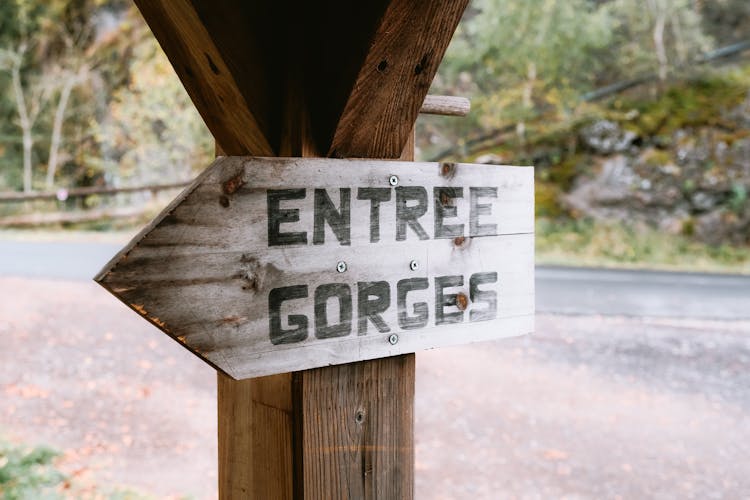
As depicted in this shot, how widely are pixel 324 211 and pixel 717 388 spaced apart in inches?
247

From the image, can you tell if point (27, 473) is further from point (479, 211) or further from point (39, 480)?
point (479, 211)

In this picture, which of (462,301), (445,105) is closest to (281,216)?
(462,301)

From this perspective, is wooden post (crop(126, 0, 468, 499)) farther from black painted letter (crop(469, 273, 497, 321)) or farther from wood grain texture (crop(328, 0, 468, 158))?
black painted letter (crop(469, 273, 497, 321))

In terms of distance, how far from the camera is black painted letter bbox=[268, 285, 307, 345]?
115 centimetres

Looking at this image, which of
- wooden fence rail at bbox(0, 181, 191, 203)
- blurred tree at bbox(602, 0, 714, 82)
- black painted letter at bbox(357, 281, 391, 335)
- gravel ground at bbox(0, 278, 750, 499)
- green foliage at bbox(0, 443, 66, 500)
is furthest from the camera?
wooden fence rail at bbox(0, 181, 191, 203)

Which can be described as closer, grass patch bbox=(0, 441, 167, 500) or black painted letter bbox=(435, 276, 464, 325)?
black painted letter bbox=(435, 276, 464, 325)

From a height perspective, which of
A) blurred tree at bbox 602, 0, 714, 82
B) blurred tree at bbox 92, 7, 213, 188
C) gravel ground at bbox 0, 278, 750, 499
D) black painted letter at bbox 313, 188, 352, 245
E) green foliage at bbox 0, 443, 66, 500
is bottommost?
gravel ground at bbox 0, 278, 750, 499

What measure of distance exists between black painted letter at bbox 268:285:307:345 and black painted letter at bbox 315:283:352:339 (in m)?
0.03

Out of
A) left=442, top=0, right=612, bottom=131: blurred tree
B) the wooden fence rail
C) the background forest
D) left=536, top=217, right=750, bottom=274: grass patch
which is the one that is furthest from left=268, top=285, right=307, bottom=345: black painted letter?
the wooden fence rail

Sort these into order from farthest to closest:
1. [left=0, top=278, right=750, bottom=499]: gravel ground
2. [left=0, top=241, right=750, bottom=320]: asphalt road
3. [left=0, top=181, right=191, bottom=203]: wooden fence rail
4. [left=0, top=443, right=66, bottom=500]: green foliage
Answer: [left=0, top=181, right=191, bottom=203]: wooden fence rail → [left=0, top=241, right=750, bottom=320]: asphalt road → [left=0, top=278, right=750, bottom=499]: gravel ground → [left=0, top=443, right=66, bottom=500]: green foliage

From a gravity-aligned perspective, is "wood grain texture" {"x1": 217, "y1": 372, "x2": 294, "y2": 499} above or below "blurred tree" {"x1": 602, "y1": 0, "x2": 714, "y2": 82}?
below

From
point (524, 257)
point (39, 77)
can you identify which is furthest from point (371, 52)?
point (39, 77)

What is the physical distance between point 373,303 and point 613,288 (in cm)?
993

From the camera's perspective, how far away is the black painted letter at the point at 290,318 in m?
1.15
